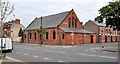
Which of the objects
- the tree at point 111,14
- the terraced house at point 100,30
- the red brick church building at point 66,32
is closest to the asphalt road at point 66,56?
the tree at point 111,14

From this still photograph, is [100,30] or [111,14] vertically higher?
[111,14]

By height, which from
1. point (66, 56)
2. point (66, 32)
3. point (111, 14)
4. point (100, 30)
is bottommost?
point (66, 56)

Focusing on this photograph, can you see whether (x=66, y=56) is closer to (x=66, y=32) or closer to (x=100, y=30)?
(x=66, y=32)

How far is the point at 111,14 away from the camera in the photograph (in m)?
20.1

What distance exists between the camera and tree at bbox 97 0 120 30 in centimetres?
1909

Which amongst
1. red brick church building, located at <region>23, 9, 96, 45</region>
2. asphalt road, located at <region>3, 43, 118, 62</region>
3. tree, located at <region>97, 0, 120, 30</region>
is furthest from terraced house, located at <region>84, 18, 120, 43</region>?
asphalt road, located at <region>3, 43, 118, 62</region>

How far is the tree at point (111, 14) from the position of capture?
19.1 m

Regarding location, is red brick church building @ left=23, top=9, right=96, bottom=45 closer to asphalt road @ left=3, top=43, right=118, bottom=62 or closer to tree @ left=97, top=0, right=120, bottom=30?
tree @ left=97, top=0, right=120, bottom=30

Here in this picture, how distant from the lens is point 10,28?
250 feet

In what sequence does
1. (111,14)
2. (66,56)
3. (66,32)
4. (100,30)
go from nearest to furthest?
1. (66,56)
2. (111,14)
3. (66,32)
4. (100,30)

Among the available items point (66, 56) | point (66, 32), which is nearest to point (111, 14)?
point (66, 56)

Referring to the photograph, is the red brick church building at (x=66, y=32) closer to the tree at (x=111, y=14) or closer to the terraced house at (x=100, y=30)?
the terraced house at (x=100, y=30)

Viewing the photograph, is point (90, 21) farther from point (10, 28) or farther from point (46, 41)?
point (10, 28)

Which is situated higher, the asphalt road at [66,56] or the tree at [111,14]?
the tree at [111,14]
